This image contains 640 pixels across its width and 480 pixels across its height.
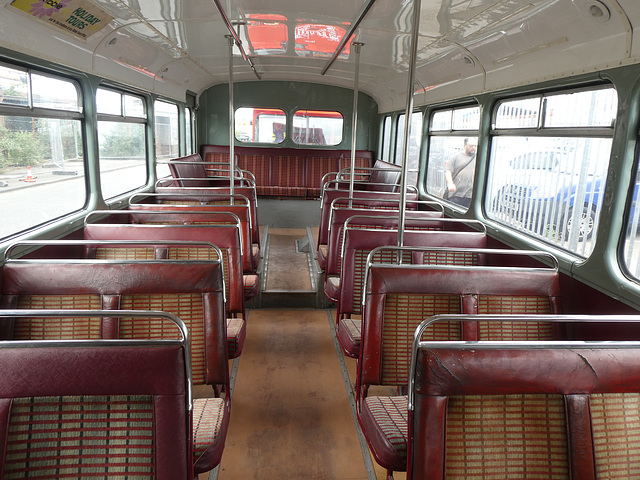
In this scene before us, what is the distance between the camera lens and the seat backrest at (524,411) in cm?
138

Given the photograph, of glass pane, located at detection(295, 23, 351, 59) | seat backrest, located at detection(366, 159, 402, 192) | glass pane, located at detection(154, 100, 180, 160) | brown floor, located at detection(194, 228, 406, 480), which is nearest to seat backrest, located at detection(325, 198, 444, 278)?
brown floor, located at detection(194, 228, 406, 480)

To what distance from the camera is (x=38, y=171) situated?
3.39 meters

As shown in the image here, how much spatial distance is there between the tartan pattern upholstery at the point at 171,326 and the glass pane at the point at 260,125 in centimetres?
770

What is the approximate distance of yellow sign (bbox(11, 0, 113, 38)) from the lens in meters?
2.81

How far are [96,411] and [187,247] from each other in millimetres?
1776

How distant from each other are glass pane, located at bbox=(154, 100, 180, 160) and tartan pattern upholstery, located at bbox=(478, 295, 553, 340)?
17.4 ft

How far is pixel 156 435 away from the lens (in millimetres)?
1377

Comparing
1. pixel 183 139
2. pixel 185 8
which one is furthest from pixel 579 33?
pixel 183 139

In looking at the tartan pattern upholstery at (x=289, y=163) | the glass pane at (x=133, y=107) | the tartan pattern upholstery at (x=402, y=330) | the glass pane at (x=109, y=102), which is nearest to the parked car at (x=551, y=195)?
the tartan pattern upholstery at (x=402, y=330)

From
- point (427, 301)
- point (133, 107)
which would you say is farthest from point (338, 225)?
point (133, 107)

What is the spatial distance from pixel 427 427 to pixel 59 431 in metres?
1.05

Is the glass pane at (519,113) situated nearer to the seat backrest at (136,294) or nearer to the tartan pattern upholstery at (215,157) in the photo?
the seat backrest at (136,294)

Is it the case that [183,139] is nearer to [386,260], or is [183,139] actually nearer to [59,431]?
[386,260]

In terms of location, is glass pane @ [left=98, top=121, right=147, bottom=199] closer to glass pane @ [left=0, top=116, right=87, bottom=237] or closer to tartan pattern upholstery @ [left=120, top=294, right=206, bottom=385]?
glass pane @ [left=0, top=116, right=87, bottom=237]
